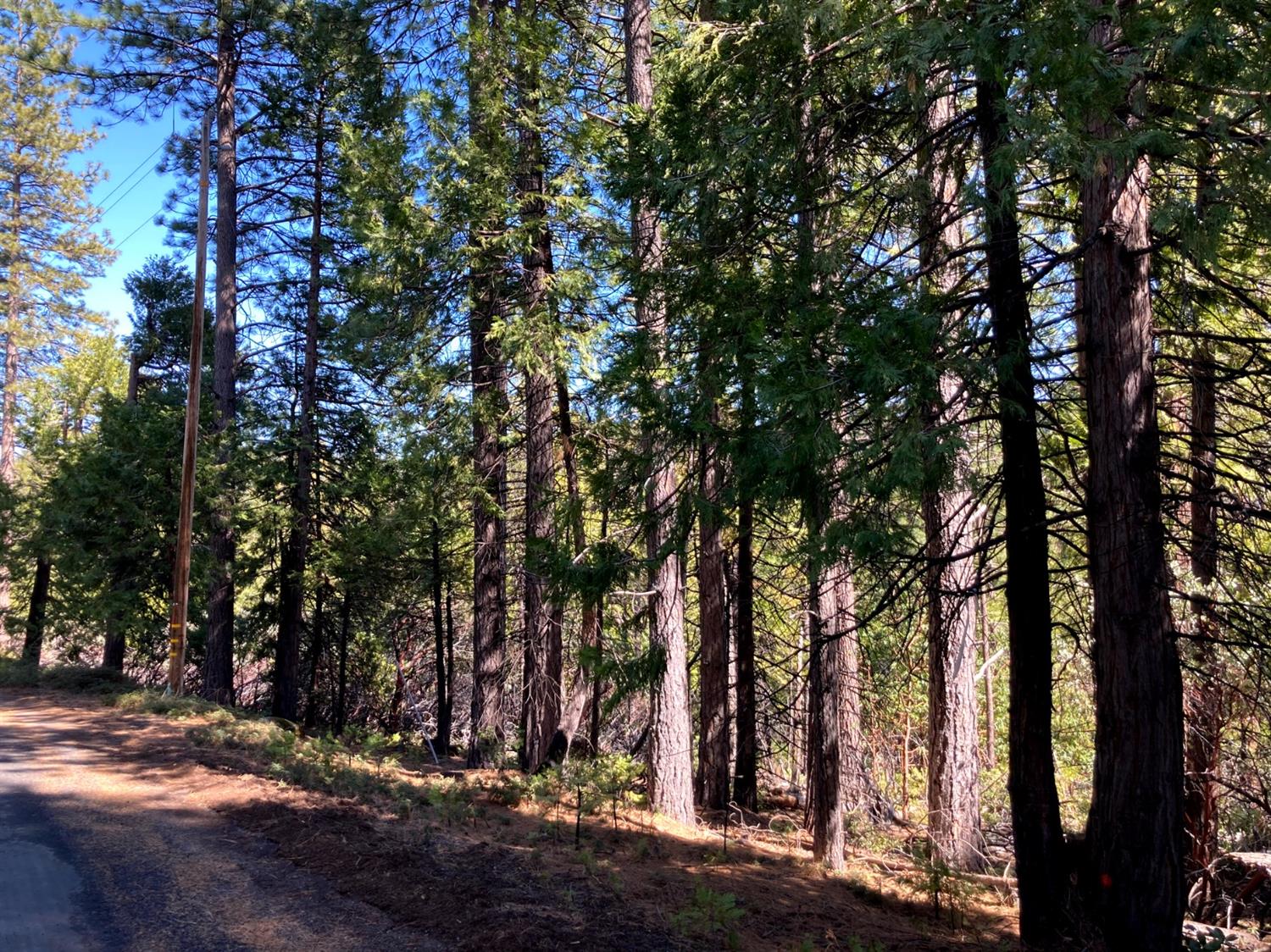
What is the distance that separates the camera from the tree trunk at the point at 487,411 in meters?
11.8

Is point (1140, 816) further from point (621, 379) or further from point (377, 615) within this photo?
point (377, 615)

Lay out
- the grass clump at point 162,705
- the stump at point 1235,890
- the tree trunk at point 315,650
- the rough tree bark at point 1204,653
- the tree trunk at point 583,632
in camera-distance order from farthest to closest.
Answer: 1. the tree trunk at point 315,650
2. the grass clump at point 162,705
3. the tree trunk at point 583,632
4. the stump at point 1235,890
5. the rough tree bark at point 1204,653

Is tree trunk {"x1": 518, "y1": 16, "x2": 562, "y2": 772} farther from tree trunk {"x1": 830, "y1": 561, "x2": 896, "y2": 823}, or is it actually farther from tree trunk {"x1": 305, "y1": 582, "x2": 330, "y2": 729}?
tree trunk {"x1": 305, "y1": 582, "x2": 330, "y2": 729}

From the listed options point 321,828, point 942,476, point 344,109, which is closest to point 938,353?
point 942,476

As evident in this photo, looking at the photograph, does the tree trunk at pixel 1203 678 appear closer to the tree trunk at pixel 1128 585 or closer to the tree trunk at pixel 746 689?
the tree trunk at pixel 1128 585

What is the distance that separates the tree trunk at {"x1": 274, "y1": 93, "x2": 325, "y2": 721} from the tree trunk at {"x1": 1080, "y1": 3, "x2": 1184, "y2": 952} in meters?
17.3

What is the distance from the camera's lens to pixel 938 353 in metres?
6.15

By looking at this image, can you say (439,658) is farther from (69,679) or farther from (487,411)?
(487,411)

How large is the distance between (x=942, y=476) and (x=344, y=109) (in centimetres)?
1627

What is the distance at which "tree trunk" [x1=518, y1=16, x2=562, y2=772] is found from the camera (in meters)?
11.9

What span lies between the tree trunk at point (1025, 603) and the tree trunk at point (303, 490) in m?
16.7

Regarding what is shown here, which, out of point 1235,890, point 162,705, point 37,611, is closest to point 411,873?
point 1235,890

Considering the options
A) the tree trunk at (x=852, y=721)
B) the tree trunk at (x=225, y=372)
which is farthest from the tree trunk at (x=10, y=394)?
the tree trunk at (x=852, y=721)

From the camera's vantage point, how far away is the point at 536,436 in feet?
41.1
